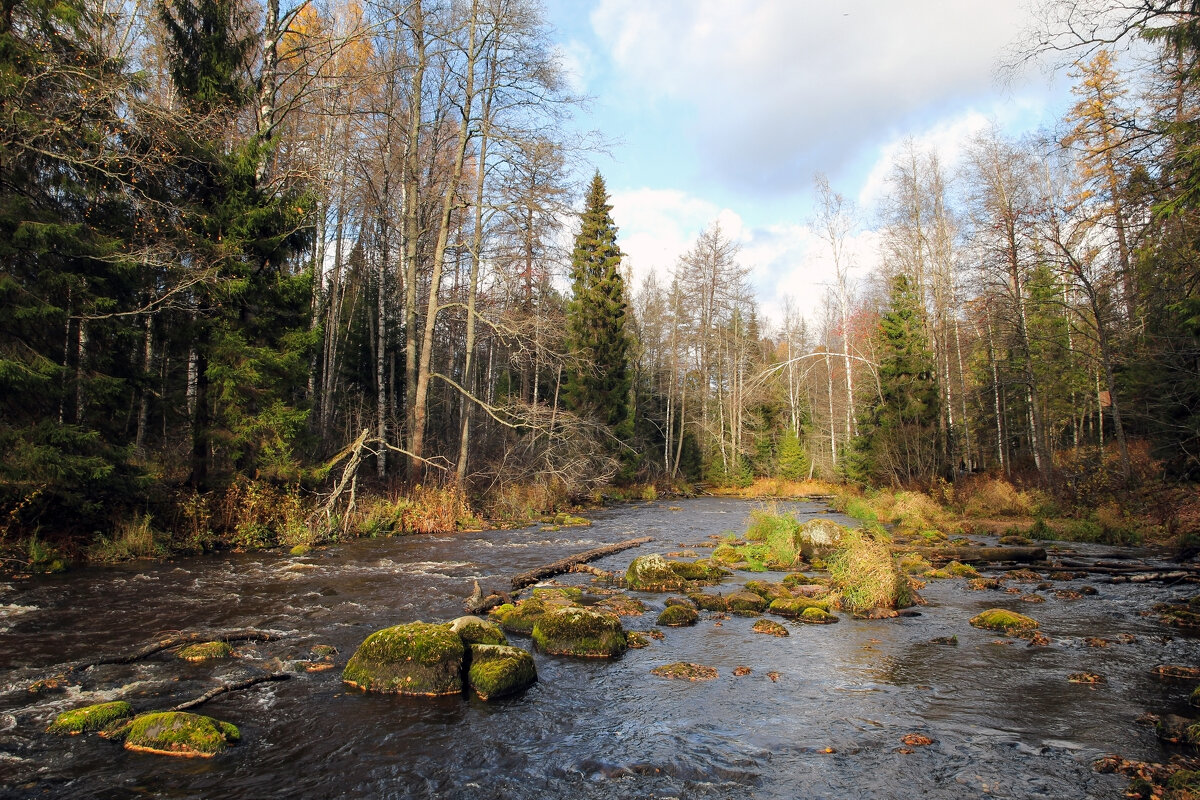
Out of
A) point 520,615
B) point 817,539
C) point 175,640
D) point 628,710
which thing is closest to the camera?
point 628,710

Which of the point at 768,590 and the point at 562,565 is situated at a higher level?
the point at 562,565

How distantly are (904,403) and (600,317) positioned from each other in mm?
15821

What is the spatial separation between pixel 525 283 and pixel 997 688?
28.7 m

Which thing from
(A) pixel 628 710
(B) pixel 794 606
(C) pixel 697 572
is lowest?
(A) pixel 628 710

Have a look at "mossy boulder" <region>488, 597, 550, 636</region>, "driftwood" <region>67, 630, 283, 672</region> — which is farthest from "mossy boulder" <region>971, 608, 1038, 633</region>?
"driftwood" <region>67, 630, 283, 672</region>

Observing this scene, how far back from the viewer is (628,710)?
6172 millimetres

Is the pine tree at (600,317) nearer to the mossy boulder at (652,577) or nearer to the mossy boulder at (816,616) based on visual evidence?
the mossy boulder at (652,577)

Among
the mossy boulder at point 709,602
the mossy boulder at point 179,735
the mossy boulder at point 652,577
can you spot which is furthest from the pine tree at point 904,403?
the mossy boulder at point 179,735

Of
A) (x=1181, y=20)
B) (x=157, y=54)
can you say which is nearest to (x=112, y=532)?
(x=157, y=54)

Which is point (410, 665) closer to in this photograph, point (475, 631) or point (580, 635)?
point (475, 631)

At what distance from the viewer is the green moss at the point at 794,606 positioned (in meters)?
9.70

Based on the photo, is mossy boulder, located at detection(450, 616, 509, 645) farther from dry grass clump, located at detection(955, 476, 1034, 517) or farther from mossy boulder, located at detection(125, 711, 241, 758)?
dry grass clump, located at detection(955, 476, 1034, 517)

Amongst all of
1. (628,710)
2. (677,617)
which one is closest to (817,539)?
(677,617)

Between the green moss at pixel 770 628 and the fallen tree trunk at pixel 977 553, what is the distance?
7073 millimetres
